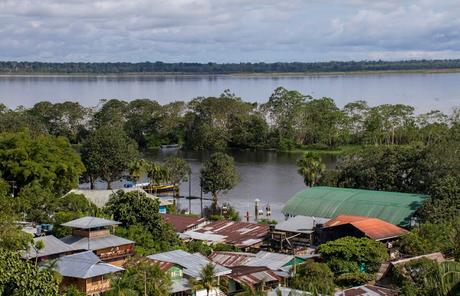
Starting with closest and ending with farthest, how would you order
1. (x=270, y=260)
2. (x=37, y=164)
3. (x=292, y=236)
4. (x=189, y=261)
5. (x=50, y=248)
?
1. (x=189, y=261)
2. (x=50, y=248)
3. (x=270, y=260)
4. (x=292, y=236)
5. (x=37, y=164)

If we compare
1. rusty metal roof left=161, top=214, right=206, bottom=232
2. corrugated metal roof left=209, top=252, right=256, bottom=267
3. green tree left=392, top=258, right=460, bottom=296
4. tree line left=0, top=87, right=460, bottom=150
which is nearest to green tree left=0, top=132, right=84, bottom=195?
rusty metal roof left=161, top=214, right=206, bottom=232

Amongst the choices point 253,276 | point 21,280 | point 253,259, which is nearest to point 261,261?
point 253,259

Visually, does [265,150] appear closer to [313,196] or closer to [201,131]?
[201,131]

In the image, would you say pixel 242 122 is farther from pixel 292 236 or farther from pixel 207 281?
pixel 207 281

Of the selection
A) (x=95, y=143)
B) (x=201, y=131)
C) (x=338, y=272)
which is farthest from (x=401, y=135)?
(x=338, y=272)

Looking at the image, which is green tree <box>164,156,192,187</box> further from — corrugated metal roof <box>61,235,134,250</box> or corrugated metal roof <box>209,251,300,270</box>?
corrugated metal roof <box>61,235,134,250</box>
